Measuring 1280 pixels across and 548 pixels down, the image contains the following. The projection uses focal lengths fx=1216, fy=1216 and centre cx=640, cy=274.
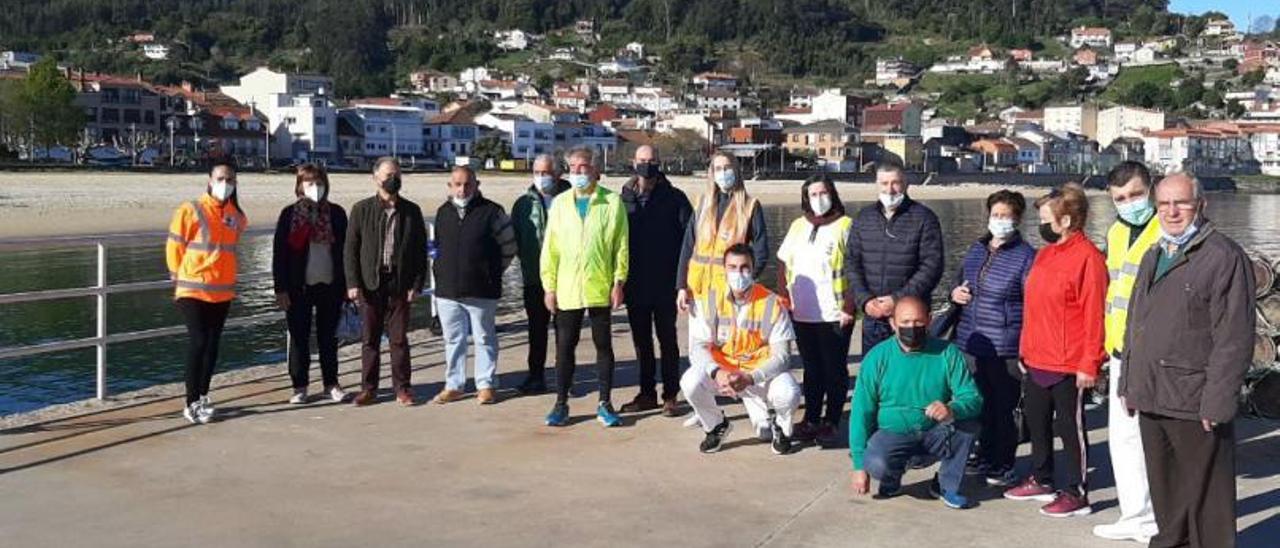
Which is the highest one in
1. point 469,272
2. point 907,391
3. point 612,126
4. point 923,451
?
point 612,126

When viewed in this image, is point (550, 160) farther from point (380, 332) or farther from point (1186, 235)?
point (1186, 235)

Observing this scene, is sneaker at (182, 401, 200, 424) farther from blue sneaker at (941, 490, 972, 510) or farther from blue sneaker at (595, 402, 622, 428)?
blue sneaker at (941, 490, 972, 510)

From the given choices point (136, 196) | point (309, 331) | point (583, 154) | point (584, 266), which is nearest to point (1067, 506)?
point (584, 266)

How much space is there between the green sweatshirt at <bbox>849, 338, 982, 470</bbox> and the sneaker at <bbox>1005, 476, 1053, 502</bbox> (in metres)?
0.44

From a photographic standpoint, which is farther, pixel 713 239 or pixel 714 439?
pixel 713 239

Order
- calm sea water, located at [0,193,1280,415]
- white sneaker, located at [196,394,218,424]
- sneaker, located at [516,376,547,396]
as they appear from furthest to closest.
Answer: calm sea water, located at [0,193,1280,415] → sneaker, located at [516,376,547,396] → white sneaker, located at [196,394,218,424]

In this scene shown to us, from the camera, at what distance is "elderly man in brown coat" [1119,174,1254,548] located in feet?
13.8

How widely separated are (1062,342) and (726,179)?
7.06ft

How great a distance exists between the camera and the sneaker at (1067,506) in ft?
17.5

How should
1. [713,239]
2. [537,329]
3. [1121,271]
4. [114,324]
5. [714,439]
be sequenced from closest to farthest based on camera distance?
[1121,271]
[714,439]
[713,239]
[537,329]
[114,324]

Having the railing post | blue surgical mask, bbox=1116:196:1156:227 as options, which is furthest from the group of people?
the railing post

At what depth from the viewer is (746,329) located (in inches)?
257

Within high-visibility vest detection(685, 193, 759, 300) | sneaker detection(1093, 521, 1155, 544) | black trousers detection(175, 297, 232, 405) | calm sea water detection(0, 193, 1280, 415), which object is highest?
high-visibility vest detection(685, 193, 759, 300)

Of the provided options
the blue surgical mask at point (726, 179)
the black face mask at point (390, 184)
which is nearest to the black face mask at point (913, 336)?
the blue surgical mask at point (726, 179)
